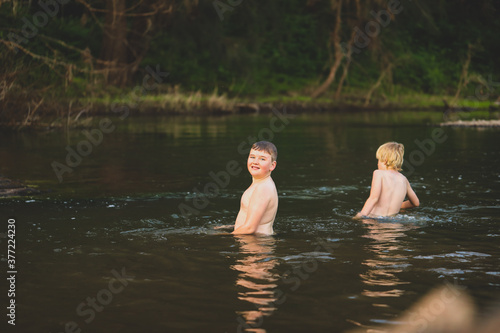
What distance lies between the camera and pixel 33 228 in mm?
10133

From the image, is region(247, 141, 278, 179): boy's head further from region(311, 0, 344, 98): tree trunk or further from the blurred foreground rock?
region(311, 0, 344, 98): tree trunk

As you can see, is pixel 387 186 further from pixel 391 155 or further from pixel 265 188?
pixel 265 188

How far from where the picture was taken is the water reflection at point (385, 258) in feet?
23.3

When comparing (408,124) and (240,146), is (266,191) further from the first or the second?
(408,124)

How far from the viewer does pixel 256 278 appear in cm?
750

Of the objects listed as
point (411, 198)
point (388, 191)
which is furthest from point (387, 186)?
point (411, 198)

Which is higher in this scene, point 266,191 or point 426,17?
point 426,17

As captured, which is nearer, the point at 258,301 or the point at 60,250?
the point at 258,301

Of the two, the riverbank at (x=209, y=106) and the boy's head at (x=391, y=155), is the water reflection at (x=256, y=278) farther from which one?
the riverbank at (x=209, y=106)

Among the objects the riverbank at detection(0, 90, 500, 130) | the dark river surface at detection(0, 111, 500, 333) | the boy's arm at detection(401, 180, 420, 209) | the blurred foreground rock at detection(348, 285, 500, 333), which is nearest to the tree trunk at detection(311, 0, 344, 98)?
A: the riverbank at detection(0, 90, 500, 130)

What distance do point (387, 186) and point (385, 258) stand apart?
257 centimetres

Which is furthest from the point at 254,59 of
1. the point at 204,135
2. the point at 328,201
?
the point at 328,201

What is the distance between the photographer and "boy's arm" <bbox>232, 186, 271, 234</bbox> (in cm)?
890

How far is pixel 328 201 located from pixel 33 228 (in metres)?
4.50
